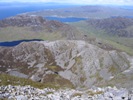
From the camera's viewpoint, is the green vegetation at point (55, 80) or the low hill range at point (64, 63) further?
the low hill range at point (64, 63)

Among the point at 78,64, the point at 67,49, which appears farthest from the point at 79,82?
the point at 67,49

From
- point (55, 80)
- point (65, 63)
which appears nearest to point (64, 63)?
point (65, 63)

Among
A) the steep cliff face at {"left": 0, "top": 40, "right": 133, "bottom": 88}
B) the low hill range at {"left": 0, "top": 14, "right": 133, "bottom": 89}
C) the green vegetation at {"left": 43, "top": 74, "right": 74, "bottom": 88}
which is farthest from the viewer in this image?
the steep cliff face at {"left": 0, "top": 40, "right": 133, "bottom": 88}

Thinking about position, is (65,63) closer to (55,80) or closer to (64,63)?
(64,63)

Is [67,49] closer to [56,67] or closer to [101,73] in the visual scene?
[56,67]

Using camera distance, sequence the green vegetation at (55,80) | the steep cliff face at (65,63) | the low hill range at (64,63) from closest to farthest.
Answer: the green vegetation at (55,80), the low hill range at (64,63), the steep cliff face at (65,63)

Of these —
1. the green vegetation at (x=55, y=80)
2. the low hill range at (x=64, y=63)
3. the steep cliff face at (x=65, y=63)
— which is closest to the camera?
the green vegetation at (x=55, y=80)

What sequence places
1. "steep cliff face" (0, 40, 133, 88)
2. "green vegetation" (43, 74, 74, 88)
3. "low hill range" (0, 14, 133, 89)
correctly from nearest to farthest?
"green vegetation" (43, 74, 74, 88), "low hill range" (0, 14, 133, 89), "steep cliff face" (0, 40, 133, 88)

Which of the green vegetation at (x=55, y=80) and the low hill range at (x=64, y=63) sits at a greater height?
the low hill range at (x=64, y=63)
